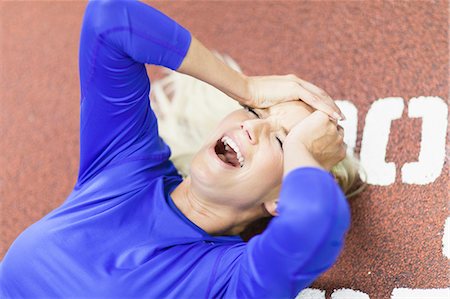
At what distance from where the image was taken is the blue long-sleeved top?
111cm

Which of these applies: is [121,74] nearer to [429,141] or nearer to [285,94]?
[285,94]

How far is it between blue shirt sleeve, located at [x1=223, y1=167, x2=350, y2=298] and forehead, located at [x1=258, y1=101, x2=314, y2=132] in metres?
0.23

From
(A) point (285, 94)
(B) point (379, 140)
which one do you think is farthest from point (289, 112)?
(B) point (379, 140)

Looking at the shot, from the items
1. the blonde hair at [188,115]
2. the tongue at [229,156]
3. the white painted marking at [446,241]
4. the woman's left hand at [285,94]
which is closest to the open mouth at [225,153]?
the tongue at [229,156]

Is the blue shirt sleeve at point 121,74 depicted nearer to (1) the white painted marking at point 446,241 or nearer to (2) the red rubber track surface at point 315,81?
(2) the red rubber track surface at point 315,81

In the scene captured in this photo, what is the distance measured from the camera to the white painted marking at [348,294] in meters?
1.30

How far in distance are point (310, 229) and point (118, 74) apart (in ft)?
1.69

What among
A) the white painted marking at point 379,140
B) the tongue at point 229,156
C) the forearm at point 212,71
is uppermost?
the forearm at point 212,71

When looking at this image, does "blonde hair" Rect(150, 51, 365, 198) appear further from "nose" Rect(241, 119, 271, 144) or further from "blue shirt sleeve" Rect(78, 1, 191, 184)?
"nose" Rect(241, 119, 271, 144)

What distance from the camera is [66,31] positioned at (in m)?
1.85

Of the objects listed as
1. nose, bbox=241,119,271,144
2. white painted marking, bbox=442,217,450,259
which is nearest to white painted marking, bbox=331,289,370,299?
white painted marking, bbox=442,217,450,259

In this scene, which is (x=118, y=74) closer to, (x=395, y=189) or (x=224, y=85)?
(x=224, y=85)

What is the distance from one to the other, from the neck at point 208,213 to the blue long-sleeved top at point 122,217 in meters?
0.02

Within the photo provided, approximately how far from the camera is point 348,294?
4.30 feet
